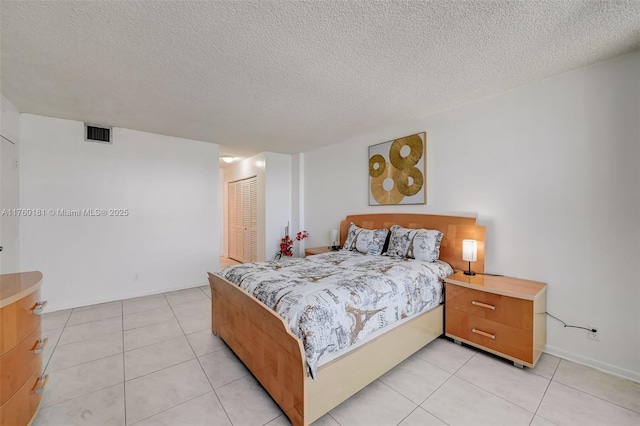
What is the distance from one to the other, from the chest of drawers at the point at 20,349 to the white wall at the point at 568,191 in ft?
12.0

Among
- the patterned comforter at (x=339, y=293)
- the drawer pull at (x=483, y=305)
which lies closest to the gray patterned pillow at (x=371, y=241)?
the patterned comforter at (x=339, y=293)

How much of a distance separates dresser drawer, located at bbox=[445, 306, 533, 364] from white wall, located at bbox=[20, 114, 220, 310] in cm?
392

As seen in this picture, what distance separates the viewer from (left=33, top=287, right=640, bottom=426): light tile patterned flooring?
1.66 metres

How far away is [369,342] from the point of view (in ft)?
6.22

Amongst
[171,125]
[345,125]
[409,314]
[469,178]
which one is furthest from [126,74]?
[469,178]

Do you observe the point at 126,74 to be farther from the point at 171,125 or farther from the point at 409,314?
the point at 409,314

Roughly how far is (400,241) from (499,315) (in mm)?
1212

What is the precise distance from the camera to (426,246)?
2938 mm

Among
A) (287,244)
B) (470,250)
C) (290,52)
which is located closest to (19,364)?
(290,52)

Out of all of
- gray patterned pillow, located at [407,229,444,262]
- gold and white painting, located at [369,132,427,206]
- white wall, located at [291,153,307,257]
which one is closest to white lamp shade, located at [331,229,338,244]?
gold and white painting, located at [369,132,427,206]

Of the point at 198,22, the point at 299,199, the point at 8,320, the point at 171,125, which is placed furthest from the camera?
the point at 299,199

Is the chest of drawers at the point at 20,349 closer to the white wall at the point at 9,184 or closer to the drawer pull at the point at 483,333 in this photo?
the white wall at the point at 9,184

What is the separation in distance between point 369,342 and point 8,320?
2.04m

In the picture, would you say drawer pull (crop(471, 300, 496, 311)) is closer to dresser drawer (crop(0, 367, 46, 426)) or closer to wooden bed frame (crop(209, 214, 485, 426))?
wooden bed frame (crop(209, 214, 485, 426))
